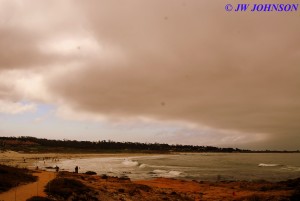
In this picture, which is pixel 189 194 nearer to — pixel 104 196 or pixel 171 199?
pixel 171 199

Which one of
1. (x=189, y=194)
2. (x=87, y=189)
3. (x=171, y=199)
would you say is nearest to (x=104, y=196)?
(x=87, y=189)

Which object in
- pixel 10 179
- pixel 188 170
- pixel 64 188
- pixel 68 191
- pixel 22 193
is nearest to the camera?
pixel 22 193

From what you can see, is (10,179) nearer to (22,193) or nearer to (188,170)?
(22,193)

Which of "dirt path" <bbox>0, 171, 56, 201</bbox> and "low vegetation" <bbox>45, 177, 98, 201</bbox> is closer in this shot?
"dirt path" <bbox>0, 171, 56, 201</bbox>

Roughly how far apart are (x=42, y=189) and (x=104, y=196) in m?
5.44

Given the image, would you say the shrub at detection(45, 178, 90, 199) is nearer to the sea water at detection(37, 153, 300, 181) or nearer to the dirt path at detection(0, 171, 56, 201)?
the dirt path at detection(0, 171, 56, 201)

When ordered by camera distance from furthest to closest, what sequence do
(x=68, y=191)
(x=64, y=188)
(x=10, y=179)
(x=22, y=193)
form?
1. (x=10, y=179)
2. (x=64, y=188)
3. (x=68, y=191)
4. (x=22, y=193)

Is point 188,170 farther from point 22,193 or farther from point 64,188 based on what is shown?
point 22,193

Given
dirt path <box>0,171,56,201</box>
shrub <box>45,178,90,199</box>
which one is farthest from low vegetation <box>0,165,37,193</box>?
shrub <box>45,178,90,199</box>

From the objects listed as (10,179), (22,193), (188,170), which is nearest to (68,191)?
(22,193)

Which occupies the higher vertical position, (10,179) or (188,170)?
Answer: (10,179)

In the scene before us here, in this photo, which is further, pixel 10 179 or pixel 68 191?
pixel 10 179

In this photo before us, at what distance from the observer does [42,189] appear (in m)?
29.3

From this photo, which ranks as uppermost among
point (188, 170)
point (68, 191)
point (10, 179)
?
point (10, 179)
